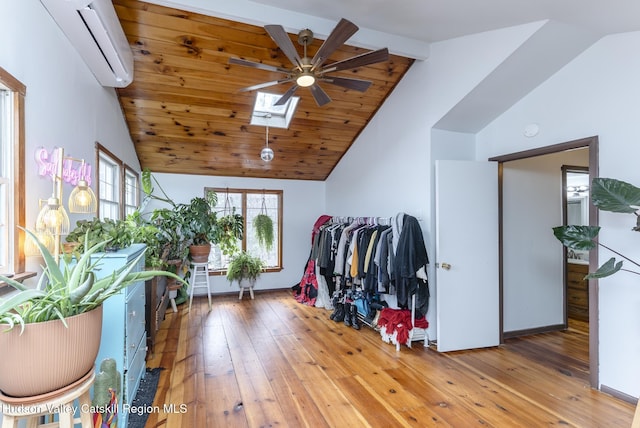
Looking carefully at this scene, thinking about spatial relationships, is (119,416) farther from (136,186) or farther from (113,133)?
(136,186)

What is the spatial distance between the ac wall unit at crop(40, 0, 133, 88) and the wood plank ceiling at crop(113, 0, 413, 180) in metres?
0.49

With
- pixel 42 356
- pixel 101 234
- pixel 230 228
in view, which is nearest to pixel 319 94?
pixel 101 234

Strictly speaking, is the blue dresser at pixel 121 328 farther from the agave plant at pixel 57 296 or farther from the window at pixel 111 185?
the window at pixel 111 185

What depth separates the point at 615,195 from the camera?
2.08 metres

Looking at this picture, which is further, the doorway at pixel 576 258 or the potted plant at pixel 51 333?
the doorway at pixel 576 258

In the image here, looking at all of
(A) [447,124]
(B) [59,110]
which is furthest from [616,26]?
(B) [59,110]

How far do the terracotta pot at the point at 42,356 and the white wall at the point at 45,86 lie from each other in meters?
0.84

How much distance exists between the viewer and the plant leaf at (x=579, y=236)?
2.28 m

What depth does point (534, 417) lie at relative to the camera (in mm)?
2188

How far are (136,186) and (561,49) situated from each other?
5330 millimetres

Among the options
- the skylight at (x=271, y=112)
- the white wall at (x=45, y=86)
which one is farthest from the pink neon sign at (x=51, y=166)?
the skylight at (x=271, y=112)

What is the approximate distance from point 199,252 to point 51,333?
351 centimetres

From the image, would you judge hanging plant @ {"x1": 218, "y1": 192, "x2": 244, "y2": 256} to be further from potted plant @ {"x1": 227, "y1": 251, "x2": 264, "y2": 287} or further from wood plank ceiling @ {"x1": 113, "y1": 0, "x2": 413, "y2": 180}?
wood plank ceiling @ {"x1": 113, "y1": 0, "x2": 413, "y2": 180}

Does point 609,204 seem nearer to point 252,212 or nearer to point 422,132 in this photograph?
point 422,132
